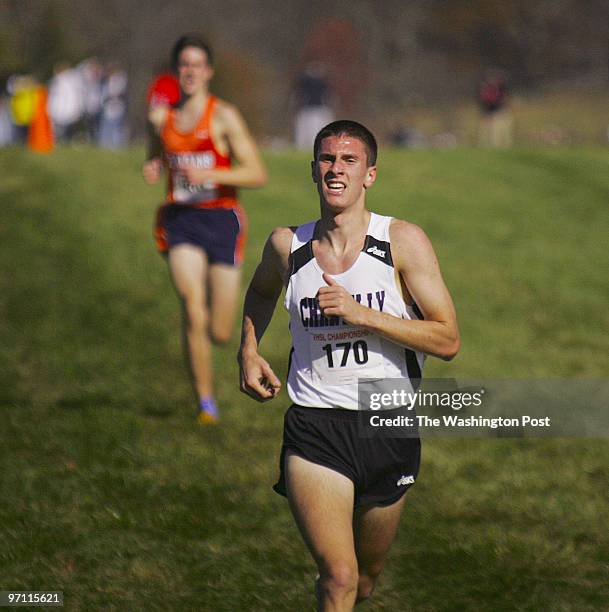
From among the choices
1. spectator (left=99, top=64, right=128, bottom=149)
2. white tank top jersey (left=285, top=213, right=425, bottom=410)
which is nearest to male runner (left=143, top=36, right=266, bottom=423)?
white tank top jersey (left=285, top=213, right=425, bottom=410)

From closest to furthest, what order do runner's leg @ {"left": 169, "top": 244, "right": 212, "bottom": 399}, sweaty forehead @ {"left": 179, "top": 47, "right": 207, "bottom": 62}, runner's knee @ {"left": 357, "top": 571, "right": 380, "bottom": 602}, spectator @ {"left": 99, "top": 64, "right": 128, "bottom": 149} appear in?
runner's knee @ {"left": 357, "top": 571, "right": 380, "bottom": 602}
sweaty forehead @ {"left": 179, "top": 47, "right": 207, "bottom": 62}
runner's leg @ {"left": 169, "top": 244, "right": 212, "bottom": 399}
spectator @ {"left": 99, "top": 64, "right": 128, "bottom": 149}

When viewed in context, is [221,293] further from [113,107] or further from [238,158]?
[113,107]

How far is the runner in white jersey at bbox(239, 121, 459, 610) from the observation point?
15.6 ft

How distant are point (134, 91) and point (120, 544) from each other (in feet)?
181

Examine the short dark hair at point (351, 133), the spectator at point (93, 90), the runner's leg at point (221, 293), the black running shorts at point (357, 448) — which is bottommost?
the black running shorts at point (357, 448)

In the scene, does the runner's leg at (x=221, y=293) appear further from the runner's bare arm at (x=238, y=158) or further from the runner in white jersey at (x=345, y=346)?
the runner in white jersey at (x=345, y=346)

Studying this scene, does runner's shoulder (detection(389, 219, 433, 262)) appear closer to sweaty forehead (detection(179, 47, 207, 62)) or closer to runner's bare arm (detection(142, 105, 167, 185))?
sweaty forehead (detection(179, 47, 207, 62))

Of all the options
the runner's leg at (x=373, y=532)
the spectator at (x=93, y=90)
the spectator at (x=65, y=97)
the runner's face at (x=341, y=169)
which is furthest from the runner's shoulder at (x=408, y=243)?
the spectator at (x=93, y=90)

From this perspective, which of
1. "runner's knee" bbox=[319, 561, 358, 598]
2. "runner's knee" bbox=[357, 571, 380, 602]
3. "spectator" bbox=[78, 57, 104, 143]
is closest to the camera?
"runner's knee" bbox=[319, 561, 358, 598]

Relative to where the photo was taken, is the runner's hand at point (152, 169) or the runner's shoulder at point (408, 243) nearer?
the runner's shoulder at point (408, 243)

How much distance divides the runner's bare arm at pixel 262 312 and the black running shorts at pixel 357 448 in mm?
192

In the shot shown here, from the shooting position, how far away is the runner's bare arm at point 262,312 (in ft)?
16.2

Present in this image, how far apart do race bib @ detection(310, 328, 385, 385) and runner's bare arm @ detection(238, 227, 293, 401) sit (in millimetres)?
226

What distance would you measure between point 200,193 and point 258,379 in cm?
429
